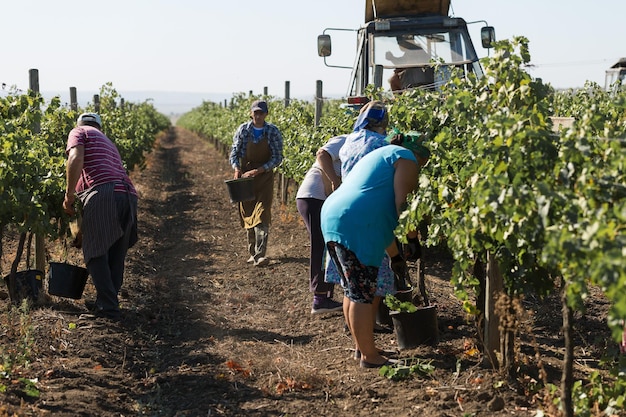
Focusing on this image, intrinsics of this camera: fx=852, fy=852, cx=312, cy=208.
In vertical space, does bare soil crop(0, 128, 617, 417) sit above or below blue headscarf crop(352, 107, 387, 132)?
below

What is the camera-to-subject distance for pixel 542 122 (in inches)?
163

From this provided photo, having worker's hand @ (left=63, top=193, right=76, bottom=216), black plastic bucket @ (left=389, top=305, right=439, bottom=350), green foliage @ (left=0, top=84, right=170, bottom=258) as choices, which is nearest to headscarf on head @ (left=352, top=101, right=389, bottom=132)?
black plastic bucket @ (left=389, top=305, right=439, bottom=350)

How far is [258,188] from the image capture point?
9164 mm

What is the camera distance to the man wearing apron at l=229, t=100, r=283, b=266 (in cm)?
898

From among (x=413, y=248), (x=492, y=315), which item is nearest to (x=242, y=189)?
(x=413, y=248)

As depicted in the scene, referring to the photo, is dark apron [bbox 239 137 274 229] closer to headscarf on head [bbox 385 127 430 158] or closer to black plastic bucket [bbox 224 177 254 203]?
black plastic bucket [bbox 224 177 254 203]

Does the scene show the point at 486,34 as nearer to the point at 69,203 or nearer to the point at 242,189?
the point at 242,189

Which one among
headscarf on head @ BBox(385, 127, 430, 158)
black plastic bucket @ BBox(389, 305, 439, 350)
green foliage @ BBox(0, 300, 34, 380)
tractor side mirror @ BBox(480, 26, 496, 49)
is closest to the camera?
green foliage @ BBox(0, 300, 34, 380)

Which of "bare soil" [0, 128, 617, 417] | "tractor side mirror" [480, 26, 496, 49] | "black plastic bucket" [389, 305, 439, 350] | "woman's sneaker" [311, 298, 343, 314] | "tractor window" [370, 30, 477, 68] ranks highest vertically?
"tractor side mirror" [480, 26, 496, 49]

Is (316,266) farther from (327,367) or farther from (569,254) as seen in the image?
(569,254)

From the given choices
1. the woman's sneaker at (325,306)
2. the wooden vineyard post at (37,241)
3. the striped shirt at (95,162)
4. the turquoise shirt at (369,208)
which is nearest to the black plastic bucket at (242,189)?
the wooden vineyard post at (37,241)

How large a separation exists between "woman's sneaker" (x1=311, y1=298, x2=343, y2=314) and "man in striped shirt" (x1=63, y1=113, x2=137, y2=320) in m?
1.56

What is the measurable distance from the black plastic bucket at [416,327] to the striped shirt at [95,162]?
8.22 ft

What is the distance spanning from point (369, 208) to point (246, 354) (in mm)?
1579
